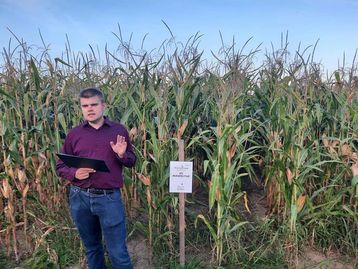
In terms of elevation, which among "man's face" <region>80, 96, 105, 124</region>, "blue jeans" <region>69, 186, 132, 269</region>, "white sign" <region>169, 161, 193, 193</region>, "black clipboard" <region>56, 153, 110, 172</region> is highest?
"man's face" <region>80, 96, 105, 124</region>

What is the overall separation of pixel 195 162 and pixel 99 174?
1.87 metres

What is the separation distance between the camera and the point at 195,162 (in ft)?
17.1

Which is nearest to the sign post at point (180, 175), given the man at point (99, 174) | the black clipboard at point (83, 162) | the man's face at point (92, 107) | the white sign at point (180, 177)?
the white sign at point (180, 177)

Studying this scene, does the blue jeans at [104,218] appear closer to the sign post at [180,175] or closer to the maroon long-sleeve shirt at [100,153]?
the maroon long-sleeve shirt at [100,153]

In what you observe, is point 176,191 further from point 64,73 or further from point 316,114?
point 64,73

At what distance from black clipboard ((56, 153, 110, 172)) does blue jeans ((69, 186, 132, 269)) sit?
0.96 feet

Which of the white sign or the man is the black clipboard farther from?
the white sign

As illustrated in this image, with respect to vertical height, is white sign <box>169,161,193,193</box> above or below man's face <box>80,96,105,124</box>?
below

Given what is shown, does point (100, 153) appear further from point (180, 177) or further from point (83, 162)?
point (180, 177)

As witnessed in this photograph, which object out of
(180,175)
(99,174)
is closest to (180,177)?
(180,175)

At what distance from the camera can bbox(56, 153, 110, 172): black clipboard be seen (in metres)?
3.35

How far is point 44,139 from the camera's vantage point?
4672 millimetres

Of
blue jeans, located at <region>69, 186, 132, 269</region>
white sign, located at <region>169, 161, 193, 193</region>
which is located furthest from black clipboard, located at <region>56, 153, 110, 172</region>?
white sign, located at <region>169, 161, 193, 193</region>

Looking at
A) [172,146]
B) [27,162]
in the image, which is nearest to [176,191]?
[172,146]
